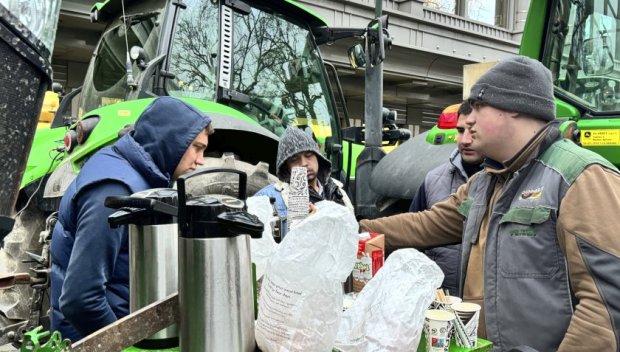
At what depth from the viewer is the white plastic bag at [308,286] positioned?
4.53 feet

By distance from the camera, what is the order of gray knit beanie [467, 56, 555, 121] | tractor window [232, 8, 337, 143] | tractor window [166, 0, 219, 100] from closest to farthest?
gray knit beanie [467, 56, 555, 121] < tractor window [166, 0, 219, 100] < tractor window [232, 8, 337, 143]

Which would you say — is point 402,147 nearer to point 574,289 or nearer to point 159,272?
point 574,289

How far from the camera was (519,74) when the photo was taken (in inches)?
88.2

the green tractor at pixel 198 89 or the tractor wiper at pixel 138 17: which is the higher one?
the tractor wiper at pixel 138 17

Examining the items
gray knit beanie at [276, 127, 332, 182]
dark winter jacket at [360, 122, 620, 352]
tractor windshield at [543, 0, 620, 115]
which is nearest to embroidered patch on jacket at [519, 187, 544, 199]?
dark winter jacket at [360, 122, 620, 352]

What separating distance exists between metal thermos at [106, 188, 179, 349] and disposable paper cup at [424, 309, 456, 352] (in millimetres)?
699

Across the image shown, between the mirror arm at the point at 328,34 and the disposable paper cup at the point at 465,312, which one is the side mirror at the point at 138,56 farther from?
the disposable paper cup at the point at 465,312

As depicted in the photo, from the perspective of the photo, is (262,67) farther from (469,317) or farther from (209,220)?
(209,220)

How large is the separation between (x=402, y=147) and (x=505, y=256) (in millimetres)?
2458

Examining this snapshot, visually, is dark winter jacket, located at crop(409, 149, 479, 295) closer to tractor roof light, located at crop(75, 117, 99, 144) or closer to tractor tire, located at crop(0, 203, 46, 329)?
tractor roof light, located at crop(75, 117, 99, 144)

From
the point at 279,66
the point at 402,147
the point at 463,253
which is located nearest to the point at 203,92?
the point at 279,66

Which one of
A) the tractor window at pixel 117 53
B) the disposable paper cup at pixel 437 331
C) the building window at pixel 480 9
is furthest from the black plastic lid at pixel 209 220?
the building window at pixel 480 9

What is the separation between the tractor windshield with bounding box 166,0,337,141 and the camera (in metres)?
4.12

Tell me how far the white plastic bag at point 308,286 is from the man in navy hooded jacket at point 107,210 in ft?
3.06
